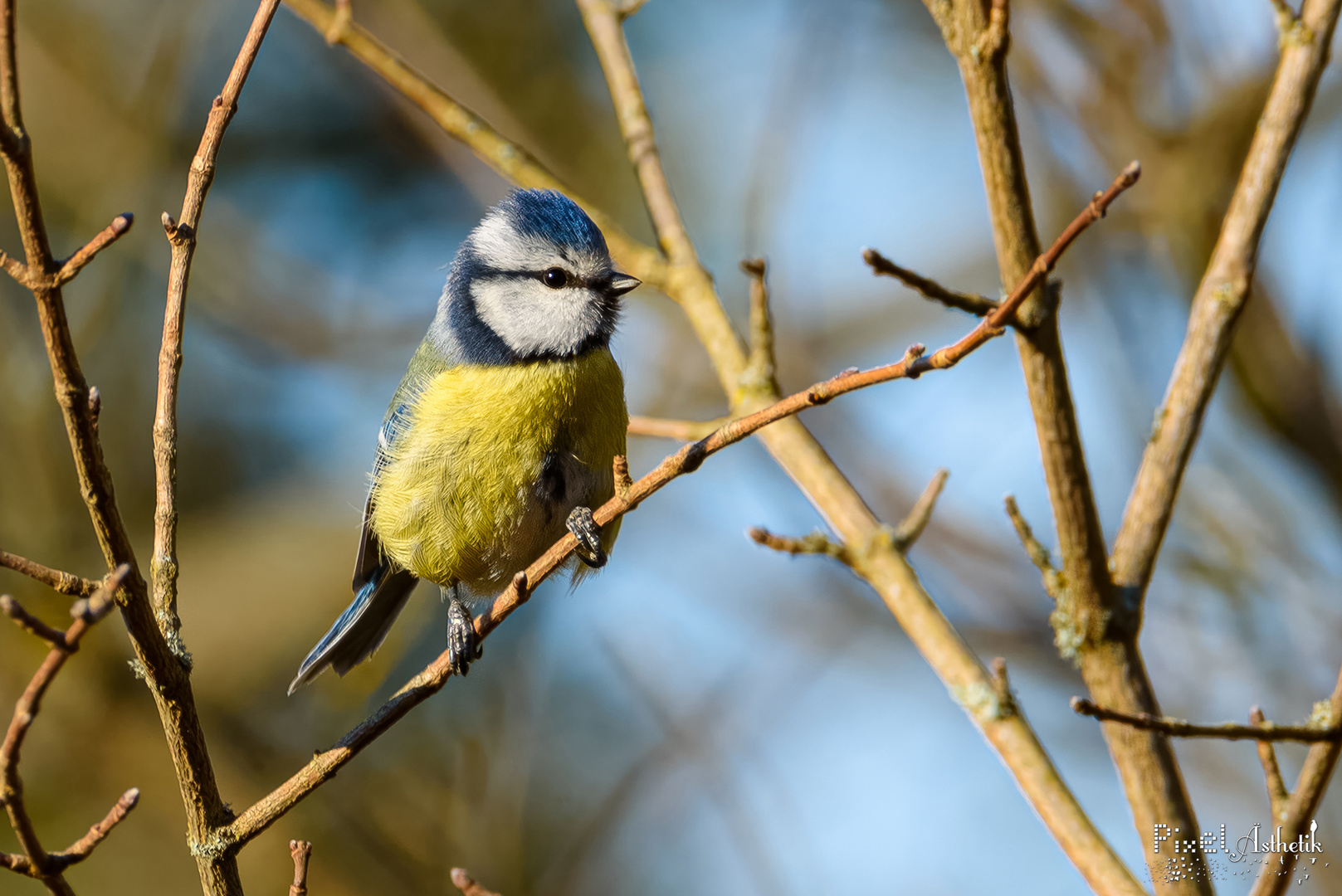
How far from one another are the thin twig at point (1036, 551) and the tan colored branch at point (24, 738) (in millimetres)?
1600

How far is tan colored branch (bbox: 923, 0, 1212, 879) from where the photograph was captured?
1997 millimetres

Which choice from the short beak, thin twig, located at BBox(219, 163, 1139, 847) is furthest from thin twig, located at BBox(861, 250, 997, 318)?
the short beak

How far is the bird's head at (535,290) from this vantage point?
3.03 meters

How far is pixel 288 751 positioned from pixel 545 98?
4.50m

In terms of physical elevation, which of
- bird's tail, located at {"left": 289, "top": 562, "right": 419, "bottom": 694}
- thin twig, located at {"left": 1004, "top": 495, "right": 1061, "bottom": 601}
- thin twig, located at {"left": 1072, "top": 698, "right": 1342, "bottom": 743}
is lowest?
thin twig, located at {"left": 1072, "top": 698, "right": 1342, "bottom": 743}

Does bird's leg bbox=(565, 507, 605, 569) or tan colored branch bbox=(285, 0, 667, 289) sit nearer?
bird's leg bbox=(565, 507, 605, 569)

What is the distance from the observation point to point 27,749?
17.2 feet

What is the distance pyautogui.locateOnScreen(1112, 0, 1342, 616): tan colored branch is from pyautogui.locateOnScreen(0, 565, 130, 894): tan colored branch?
1889 millimetres

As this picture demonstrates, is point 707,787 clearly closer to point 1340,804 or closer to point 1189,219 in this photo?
point 1340,804

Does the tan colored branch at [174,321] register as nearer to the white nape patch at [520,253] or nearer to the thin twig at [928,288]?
the thin twig at [928,288]

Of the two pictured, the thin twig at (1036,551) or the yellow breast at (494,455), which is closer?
the thin twig at (1036,551)

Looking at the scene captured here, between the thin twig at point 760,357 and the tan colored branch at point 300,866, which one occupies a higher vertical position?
the thin twig at point 760,357

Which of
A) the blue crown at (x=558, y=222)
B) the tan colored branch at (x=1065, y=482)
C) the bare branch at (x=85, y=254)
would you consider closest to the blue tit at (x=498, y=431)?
the blue crown at (x=558, y=222)

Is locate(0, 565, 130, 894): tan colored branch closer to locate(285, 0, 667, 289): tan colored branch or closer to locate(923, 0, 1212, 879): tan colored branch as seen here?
locate(923, 0, 1212, 879): tan colored branch
